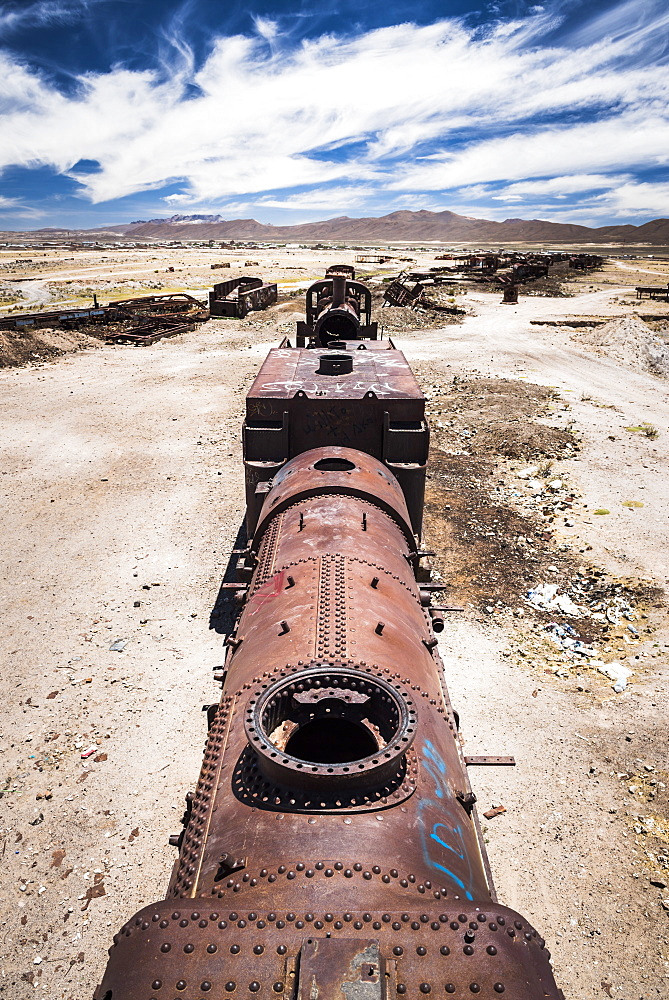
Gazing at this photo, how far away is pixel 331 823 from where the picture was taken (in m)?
2.39

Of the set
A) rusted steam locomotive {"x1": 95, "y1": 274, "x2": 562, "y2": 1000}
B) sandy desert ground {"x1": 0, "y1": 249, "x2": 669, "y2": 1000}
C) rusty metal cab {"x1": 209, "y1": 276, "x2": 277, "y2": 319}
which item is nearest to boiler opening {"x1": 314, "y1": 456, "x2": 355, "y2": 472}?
rusted steam locomotive {"x1": 95, "y1": 274, "x2": 562, "y2": 1000}

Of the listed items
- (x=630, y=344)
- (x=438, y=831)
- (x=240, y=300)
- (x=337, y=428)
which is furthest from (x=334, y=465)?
(x=240, y=300)

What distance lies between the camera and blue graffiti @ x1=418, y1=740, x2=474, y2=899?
2441 mm

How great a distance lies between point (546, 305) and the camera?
37.3 meters

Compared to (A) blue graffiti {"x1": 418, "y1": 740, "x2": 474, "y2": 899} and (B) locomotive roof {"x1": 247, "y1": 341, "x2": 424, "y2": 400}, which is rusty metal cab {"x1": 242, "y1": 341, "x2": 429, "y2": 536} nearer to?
(B) locomotive roof {"x1": 247, "y1": 341, "x2": 424, "y2": 400}

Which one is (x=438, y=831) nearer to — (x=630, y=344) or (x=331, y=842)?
(x=331, y=842)

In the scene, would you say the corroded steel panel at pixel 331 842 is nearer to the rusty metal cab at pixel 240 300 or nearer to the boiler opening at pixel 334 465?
the boiler opening at pixel 334 465

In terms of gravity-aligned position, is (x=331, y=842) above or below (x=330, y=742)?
above

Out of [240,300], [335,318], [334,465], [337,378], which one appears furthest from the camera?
[240,300]

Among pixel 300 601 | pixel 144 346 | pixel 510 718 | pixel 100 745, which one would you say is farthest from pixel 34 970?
pixel 144 346

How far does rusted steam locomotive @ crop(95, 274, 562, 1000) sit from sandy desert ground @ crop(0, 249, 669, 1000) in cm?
242

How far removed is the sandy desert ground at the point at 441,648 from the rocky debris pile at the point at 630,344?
6.36m

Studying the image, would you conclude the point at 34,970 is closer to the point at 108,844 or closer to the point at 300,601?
the point at 108,844

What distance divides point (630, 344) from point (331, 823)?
2628 cm
